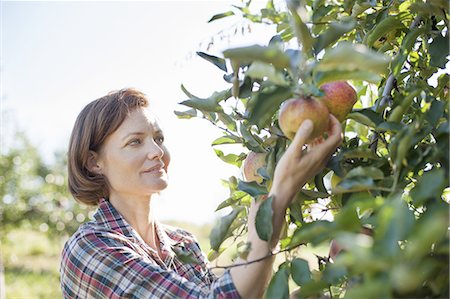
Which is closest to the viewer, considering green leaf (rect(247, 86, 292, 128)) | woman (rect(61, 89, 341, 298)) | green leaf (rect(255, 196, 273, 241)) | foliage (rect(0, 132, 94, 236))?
green leaf (rect(247, 86, 292, 128))

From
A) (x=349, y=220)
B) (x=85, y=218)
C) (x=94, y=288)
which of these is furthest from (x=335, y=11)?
(x=85, y=218)

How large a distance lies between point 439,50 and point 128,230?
0.92m

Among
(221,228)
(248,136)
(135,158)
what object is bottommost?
(135,158)

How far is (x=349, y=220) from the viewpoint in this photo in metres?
0.55

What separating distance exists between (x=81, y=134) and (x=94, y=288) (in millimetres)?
555

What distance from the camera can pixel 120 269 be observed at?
128 cm

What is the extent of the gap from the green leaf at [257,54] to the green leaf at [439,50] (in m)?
0.37

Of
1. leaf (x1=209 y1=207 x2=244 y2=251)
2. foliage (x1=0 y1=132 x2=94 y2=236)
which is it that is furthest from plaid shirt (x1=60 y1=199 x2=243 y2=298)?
foliage (x1=0 y1=132 x2=94 y2=236)

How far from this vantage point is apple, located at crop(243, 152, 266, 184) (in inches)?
40.4

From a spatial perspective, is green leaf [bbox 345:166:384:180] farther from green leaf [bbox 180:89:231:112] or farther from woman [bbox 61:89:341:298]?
green leaf [bbox 180:89:231:112]

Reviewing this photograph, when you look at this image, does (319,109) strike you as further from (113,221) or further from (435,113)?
(113,221)

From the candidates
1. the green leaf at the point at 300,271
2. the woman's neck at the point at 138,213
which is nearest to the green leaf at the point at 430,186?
the green leaf at the point at 300,271

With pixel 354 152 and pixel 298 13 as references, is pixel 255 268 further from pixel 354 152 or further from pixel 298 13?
pixel 298 13

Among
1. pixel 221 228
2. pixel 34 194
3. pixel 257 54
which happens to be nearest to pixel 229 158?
pixel 221 228
